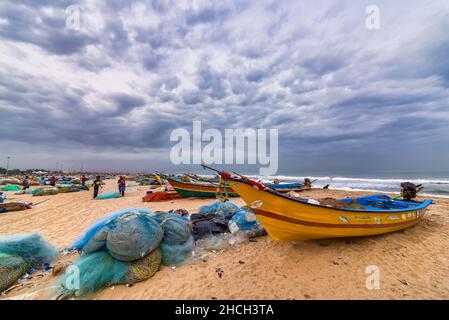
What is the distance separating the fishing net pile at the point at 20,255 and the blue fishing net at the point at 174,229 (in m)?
2.72

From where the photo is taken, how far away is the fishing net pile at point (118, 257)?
356cm

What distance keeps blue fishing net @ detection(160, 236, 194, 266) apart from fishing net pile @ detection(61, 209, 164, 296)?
0.58 feet

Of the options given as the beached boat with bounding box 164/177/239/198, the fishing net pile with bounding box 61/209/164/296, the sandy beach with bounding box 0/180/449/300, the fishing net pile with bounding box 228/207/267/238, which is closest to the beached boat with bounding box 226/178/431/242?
the sandy beach with bounding box 0/180/449/300

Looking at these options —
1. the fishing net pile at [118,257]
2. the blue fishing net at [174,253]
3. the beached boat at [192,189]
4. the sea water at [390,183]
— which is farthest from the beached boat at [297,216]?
the sea water at [390,183]

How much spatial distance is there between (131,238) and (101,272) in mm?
759

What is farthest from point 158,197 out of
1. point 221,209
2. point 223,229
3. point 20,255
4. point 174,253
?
point 174,253

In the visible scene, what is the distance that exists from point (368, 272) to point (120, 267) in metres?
5.23

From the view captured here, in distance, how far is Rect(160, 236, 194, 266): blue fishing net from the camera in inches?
176

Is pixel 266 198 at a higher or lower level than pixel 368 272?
higher

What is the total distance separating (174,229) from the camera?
4809 mm
